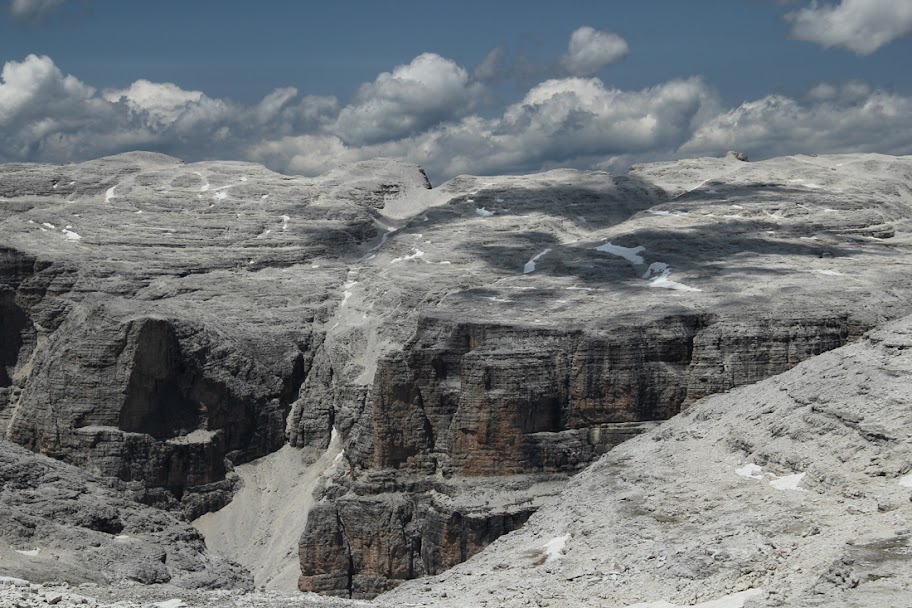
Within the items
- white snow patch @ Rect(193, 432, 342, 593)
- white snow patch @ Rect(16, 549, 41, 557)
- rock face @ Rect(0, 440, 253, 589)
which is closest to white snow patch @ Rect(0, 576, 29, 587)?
rock face @ Rect(0, 440, 253, 589)

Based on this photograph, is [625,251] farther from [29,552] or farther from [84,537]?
[29,552]

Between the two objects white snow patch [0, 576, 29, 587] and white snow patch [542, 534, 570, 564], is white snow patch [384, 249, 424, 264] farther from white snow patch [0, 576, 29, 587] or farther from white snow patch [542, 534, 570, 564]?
white snow patch [0, 576, 29, 587]

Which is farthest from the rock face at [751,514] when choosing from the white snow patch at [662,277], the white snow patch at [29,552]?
the white snow patch at [662,277]

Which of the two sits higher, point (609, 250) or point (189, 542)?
point (609, 250)

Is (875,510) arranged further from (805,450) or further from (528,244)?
(528,244)

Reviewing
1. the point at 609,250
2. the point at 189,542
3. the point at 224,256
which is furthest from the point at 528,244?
the point at 189,542

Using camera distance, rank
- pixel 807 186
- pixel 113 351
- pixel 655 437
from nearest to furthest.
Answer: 1. pixel 655 437
2. pixel 113 351
3. pixel 807 186

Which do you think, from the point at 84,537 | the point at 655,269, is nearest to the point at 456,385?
the point at 655,269
